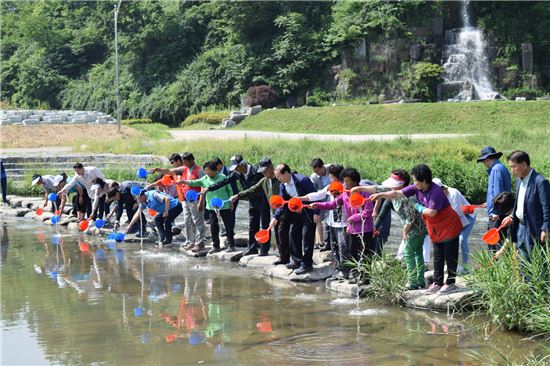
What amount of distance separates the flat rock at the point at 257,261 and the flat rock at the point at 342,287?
1.76m

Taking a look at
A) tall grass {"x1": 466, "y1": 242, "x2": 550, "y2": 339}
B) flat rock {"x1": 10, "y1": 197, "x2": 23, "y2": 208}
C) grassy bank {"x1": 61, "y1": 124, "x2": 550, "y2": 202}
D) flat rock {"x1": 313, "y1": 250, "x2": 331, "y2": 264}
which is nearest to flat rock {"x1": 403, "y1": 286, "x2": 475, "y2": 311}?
tall grass {"x1": 466, "y1": 242, "x2": 550, "y2": 339}

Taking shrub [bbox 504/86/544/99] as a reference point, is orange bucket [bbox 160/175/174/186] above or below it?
below

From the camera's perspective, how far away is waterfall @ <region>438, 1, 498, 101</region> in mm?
48688

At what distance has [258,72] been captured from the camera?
57312mm

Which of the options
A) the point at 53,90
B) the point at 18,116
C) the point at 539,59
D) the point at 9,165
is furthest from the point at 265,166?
the point at 53,90

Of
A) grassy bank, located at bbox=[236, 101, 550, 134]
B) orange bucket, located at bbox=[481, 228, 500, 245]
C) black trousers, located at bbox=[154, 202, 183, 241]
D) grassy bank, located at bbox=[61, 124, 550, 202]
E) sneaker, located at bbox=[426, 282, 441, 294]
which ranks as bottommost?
sneaker, located at bbox=[426, 282, 441, 294]

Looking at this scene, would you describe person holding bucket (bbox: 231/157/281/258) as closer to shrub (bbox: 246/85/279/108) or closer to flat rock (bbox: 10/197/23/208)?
flat rock (bbox: 10/197/23/208)

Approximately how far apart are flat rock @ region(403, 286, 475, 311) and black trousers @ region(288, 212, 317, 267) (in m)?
2.07

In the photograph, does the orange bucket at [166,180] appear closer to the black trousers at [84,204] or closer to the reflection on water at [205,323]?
the reflection on water at [205,323]

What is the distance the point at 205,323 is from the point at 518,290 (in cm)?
365

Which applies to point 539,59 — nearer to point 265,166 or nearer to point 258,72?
point 258,72

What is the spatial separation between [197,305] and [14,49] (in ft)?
262

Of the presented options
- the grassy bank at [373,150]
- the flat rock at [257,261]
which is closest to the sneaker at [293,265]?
the flat rock at [257,261]

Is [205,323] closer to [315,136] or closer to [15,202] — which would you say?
[15,202]
